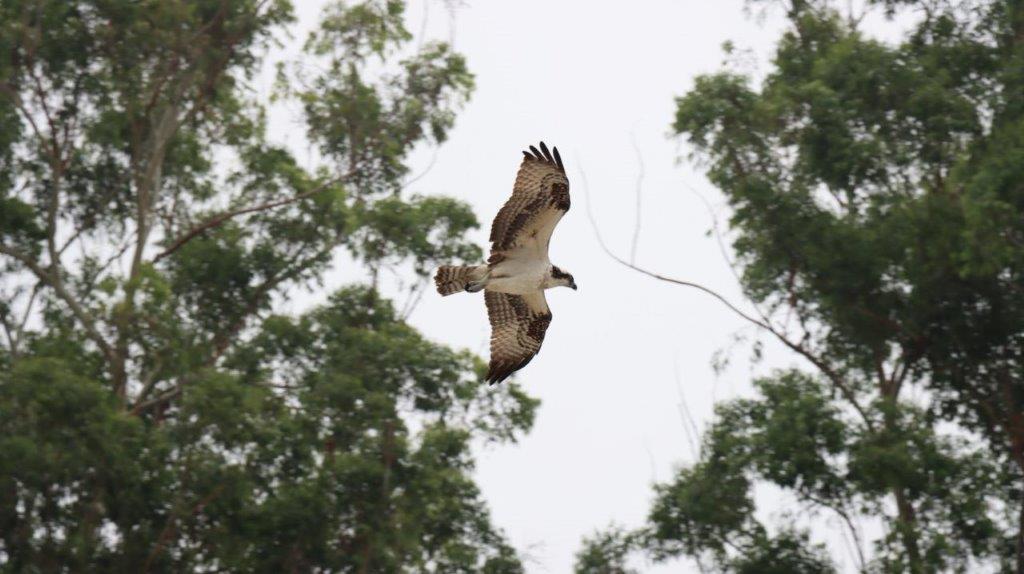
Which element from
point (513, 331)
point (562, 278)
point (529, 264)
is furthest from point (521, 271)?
point (513, 331)

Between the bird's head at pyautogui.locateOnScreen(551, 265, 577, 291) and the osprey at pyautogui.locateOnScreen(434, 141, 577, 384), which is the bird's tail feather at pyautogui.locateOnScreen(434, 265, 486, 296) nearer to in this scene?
the osprey at pyautogui.locateOnScreen(434, 141, 577, 384)

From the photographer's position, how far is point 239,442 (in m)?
17.6

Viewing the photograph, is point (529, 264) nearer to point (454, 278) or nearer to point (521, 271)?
point (521, 271)

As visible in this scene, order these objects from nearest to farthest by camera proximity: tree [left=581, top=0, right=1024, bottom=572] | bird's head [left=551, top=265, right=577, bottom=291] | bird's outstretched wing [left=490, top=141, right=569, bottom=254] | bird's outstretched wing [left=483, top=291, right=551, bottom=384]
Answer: bird's outstretched wing [left=490, top=141, right=569, bottom=254] → bird's head [left=551, top=265, right=577, bottom=291] → bird's outstretched wing [left=483, top=291, right=551, bottom=384] → tree [left=581, top=0, right=1024, bottom=572]

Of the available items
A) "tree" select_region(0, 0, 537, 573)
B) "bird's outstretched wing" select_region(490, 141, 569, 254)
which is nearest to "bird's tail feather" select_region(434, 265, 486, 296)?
"bird's outstretched wing" select_region(490, 141, 569, 254)

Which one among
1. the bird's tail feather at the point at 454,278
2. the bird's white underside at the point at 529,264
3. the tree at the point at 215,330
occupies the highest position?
the tree at the point at 215,330

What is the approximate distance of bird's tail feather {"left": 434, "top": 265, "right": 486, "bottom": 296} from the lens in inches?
438

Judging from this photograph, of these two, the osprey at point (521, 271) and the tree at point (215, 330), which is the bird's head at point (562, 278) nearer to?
the osprey at point (521, 271)

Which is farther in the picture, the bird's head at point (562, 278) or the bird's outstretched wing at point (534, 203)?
the bird's head at point (562, 278)

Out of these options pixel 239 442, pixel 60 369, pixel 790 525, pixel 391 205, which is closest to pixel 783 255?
pixel 790 525

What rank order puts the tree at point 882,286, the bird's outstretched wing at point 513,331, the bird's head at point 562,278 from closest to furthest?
the bird's head at point 562,278, the bird's outstretched wing at point 513,331, the tree at point 882,286

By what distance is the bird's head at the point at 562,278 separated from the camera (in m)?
10.9

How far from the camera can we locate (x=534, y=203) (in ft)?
33.9

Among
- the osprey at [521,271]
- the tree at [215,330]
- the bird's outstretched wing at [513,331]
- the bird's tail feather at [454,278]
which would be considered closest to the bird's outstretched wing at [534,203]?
the osprey at [521,271]
